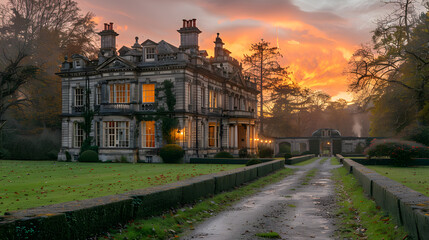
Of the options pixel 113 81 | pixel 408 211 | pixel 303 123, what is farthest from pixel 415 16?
pixel 303 123

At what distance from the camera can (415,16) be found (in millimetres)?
35031

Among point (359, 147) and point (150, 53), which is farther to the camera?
point (359, 147)

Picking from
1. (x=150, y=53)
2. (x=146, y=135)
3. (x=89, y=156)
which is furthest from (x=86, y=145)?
(x=150, y=53)

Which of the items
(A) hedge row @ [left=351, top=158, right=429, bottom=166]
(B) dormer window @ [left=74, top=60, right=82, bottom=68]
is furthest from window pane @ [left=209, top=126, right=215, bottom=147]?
(A) hedge row @ [left=351, top=158, right=429, bottom=166]

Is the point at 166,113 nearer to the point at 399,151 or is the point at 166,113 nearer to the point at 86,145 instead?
the point at 86,145

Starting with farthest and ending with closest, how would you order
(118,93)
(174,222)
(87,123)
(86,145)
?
(87,123)
(86,145)
(118,93)
(174,222)

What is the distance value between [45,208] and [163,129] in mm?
32453

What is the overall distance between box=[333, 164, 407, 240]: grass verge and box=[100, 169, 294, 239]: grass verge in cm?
370

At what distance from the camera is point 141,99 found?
41469 millimetres

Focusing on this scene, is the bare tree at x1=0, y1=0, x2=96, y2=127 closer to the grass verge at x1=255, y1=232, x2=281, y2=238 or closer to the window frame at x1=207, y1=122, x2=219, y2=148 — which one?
the window frame at x1=207, y1=122, x2=219, y2=148

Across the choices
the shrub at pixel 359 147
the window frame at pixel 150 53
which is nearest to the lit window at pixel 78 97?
the window frame at pixel 150 53

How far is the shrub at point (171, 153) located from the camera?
38.3m

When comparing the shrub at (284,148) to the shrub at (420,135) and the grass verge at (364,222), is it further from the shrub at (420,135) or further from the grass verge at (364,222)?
the grass verge at (364,222)

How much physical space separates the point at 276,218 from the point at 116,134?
3298 cm
